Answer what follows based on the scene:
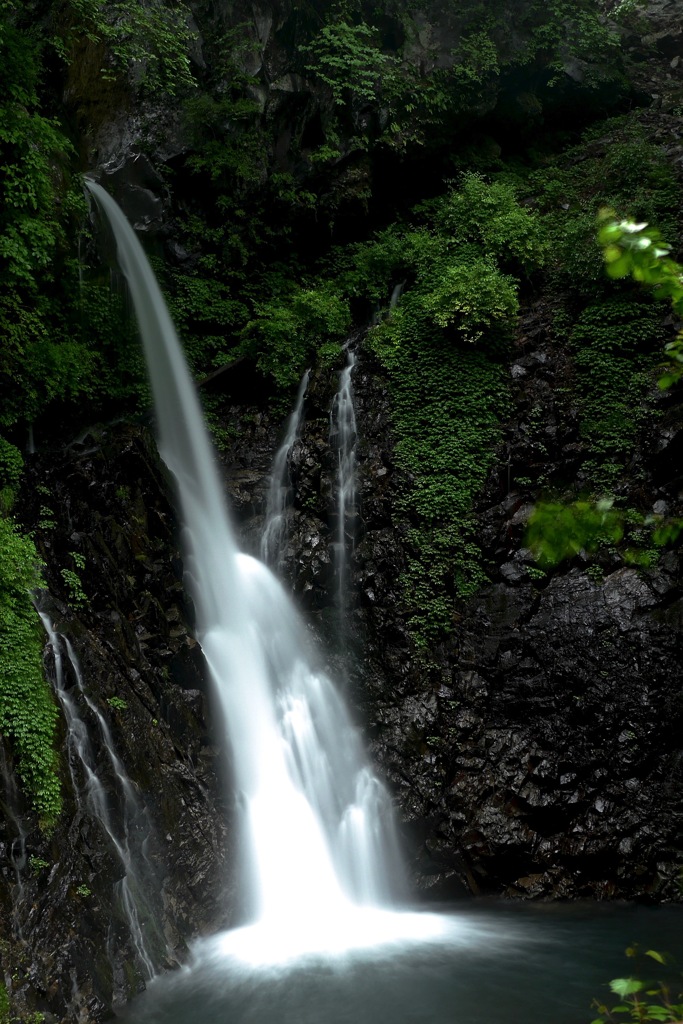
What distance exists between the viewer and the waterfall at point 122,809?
22.2 feet

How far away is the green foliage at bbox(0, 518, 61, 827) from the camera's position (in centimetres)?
649

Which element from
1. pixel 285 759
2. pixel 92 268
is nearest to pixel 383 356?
pixel 92 268

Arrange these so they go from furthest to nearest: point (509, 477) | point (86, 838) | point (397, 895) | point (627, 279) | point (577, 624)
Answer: point (627, 279) < point (509, 477) < point (577, 624) < point (397, 895) < point (86, 838)

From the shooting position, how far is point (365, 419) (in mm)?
12133

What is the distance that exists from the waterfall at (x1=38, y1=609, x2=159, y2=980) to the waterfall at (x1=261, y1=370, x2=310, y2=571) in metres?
4.17

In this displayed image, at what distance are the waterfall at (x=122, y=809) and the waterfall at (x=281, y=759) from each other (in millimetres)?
1174

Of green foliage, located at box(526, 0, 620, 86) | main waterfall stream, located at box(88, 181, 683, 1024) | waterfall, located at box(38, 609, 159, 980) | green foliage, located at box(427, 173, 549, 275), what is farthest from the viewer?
green foliage, located at box(526, 0, 620, 86)

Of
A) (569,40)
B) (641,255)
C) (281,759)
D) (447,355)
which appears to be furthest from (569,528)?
(569,40)

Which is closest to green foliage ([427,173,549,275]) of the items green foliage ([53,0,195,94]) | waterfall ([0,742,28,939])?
green foliage ([53,0,195,94])

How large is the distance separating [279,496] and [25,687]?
5.70m

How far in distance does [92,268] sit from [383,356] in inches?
186

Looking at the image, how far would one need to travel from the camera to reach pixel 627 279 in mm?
11898

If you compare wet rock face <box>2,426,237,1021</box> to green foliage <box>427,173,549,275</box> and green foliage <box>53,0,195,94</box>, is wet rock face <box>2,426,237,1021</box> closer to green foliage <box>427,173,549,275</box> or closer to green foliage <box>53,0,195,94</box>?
green foliage <box>53,0,195,94</box>

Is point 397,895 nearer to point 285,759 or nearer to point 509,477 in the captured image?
point 285,759
